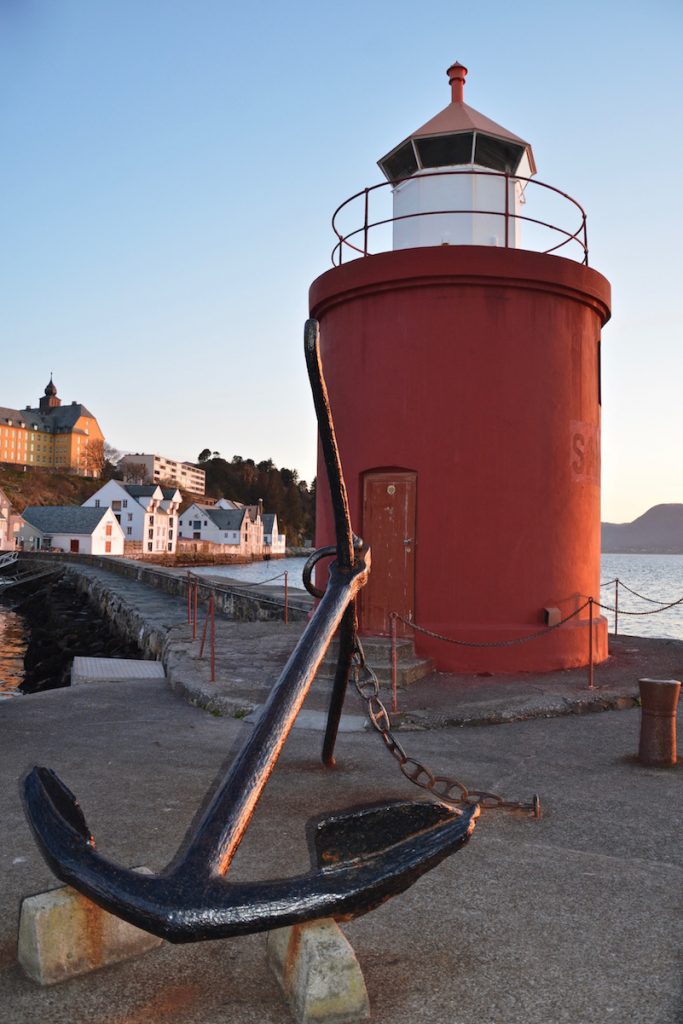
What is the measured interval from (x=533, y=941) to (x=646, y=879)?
0.91 metres

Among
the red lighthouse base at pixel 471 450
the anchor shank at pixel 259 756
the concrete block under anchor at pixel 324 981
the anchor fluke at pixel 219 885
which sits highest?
the red lighthouse base at pixel 471 450

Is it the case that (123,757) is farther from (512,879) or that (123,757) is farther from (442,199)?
(442,199)

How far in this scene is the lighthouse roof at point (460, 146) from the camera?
9617 mm

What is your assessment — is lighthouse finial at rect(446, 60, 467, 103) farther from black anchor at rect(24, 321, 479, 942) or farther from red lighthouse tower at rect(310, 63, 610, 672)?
black anchor at rect(24, 321, 479, 942)

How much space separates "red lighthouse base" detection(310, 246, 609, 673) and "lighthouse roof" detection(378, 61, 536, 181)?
190 centimetres

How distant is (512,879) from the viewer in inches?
135

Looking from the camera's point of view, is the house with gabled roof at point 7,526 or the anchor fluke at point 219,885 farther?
the house with gabled roof at point 7,526

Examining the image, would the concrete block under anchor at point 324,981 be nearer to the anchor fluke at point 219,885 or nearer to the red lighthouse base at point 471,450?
the anchor fluke at point 219,885

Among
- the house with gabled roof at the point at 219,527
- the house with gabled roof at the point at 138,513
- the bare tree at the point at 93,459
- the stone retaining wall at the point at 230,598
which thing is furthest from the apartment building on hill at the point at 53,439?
the stone retaining wall at the point at 230,598

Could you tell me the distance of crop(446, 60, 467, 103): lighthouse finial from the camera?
10398 mm

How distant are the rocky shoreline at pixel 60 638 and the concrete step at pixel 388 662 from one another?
24.9 feet

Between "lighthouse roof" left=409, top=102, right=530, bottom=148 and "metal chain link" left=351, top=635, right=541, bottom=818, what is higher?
"lighthouse roof" left=409, top=102, right=530, bottom=148

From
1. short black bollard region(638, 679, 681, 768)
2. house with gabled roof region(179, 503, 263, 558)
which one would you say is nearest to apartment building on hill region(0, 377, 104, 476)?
house with gabled roof region(179, 503, 263, 558)

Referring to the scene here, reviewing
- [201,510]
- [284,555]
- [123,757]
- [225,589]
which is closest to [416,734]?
[123,757]
